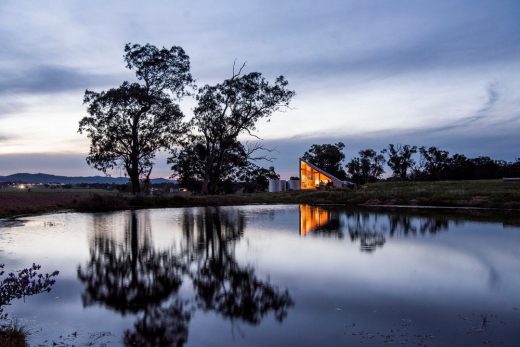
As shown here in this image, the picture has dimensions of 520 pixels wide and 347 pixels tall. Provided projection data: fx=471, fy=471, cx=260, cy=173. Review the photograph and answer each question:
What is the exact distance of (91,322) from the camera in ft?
26.7

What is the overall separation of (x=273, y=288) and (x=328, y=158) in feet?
246

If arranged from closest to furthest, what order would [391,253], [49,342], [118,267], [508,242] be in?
[49,342]
[118,267]
[391,253]
[508,242]

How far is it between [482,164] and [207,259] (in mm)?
83294

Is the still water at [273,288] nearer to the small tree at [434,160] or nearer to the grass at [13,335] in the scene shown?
the grass at [13,335]

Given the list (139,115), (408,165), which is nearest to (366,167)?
(408,165)

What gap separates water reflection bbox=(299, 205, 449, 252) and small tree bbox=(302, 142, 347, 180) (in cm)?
5503

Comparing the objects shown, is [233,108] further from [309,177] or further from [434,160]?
[434,160]

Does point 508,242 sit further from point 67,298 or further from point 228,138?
point 228,138

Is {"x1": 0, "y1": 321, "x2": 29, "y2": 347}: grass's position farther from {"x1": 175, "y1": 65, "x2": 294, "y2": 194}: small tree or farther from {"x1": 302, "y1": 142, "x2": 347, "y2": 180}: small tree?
{"x1": 302, "y1": 142, "x2": 347, "y2": 180}: small tree

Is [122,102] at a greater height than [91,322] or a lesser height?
greater

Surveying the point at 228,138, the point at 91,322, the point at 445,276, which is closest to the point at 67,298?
the point at 91,322

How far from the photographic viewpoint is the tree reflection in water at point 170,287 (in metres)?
8.17

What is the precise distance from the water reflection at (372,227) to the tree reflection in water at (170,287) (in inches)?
202

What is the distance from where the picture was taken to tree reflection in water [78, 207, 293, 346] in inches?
322
